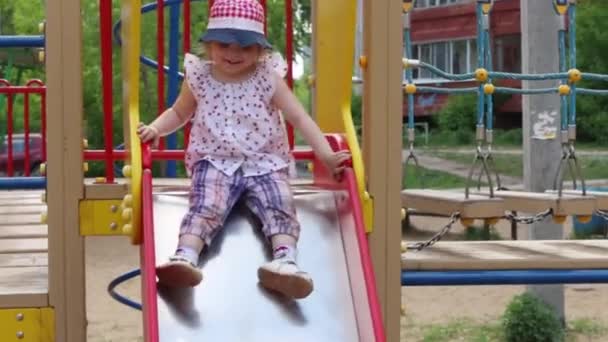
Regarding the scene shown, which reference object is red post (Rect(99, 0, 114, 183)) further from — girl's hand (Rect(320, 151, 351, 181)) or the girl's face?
girl's hand (Rect(320, 151, 351, 181))

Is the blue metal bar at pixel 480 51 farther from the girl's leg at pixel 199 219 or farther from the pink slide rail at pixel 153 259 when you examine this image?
the girl's leg at pixel 199 219

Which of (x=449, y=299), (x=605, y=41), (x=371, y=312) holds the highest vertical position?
(x=605, y=41)

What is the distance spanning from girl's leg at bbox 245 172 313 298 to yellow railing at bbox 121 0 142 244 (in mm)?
385

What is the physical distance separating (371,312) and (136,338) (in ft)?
20.5

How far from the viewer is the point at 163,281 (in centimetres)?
347

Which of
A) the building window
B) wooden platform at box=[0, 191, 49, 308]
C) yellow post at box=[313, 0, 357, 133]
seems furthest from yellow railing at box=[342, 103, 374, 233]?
the building window

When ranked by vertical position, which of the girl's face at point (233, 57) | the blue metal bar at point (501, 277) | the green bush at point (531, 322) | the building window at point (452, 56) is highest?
the building window at point (452, 56)

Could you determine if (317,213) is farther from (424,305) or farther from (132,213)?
(424,305)

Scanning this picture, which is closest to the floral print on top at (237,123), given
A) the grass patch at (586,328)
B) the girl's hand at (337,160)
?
the girl's hand at (337,160)

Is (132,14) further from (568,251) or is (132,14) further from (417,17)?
(417,17)

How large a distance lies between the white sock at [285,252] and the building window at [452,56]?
2500 cm

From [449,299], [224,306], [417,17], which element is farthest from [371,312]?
[417,17]

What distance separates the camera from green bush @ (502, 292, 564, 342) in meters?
9.03

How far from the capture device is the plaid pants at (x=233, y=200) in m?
3.62
